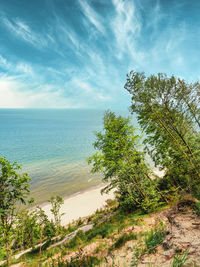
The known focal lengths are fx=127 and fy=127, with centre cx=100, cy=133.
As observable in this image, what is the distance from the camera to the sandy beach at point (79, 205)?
2088 centimetres

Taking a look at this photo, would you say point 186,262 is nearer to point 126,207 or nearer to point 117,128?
point 117,128

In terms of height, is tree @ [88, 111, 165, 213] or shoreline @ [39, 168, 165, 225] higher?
tree @ [88, 111, 165, 213]

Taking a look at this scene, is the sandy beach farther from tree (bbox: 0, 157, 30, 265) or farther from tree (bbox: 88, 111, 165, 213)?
tree (bbox: 88, 111, 165, 213)

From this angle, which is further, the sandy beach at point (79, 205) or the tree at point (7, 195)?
the sandy beach at point (79, 205)

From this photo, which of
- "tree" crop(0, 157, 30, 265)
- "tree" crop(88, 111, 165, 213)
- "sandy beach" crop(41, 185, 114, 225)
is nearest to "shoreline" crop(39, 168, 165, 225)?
"sandy beach" crop(41, 185, 114, 225)

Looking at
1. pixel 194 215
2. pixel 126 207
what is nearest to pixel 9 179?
pixel 126 207

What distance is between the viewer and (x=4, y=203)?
934 cm

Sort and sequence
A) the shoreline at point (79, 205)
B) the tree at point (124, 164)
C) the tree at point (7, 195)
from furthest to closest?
the shoreline at point (79, 205) < the tree at point (7, 195) < the tree at point (124, 164)

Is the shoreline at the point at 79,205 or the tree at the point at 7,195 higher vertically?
the tree at the point at 7,195

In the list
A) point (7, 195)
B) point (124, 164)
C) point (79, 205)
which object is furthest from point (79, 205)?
point (124, 164)

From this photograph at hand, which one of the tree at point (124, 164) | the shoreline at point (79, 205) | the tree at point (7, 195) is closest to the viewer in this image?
the tree at point (124, 164)

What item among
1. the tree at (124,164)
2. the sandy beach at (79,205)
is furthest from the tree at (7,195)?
the sandy beach at (79,205)

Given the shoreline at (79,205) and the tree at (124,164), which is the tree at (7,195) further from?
the shoreline at (79,205)

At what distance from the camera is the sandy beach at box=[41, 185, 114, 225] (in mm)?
20875
